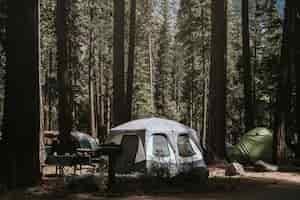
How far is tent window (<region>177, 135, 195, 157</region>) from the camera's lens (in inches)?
528

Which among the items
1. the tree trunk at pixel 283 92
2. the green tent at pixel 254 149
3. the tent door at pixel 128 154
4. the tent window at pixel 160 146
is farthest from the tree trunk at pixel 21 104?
the green tent at pixel 254 149

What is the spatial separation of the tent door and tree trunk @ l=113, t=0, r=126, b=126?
5.93m

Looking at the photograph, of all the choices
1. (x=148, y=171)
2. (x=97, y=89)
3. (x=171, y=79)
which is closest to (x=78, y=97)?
(x=97, y=89)

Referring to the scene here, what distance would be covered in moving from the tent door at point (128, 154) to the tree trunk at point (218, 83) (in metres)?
5.90

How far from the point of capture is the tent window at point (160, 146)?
13070 millimetres

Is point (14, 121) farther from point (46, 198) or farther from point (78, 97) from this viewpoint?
point (78, 97)

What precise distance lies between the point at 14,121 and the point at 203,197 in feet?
13.6

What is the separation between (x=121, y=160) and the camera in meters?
13.7

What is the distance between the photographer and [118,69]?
20.0 m

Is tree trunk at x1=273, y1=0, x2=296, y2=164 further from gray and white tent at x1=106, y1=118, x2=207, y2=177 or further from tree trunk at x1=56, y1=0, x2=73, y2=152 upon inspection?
tree trunk at x1=56, y1=0, x2=73, y2=152

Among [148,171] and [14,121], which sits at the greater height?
[14,121]

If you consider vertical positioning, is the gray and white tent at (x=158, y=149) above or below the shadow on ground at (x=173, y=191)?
above

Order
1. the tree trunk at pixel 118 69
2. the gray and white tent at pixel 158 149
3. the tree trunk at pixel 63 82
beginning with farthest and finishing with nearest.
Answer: the tree trunk at pixel 118 69 → the tree trunk at pixel 63 82 → the gray and white tent at pixel 158 149

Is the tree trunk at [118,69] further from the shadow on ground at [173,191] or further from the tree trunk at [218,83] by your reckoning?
the shadow on ground at [173,191]
